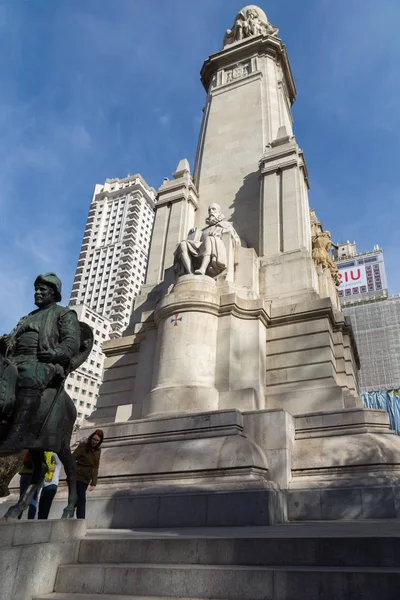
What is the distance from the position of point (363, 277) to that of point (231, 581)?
7919cm

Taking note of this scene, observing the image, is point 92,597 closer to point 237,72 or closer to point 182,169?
point 182,169

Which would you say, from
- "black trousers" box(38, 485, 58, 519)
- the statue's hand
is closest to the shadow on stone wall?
"black trousers" box(38, 485, 58, 519)

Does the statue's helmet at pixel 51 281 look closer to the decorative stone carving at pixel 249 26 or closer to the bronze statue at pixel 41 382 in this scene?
the bronze statue at pixel 41 382

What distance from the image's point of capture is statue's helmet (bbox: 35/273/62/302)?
21.9 ft

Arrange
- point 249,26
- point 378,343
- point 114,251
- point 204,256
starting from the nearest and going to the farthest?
point 204,256 → point 249,26 → point 378,343 → point 114,251

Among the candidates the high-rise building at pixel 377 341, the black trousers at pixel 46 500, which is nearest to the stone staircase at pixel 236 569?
the black trousers at pixel 46 500

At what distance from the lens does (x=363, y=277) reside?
78.1 metres

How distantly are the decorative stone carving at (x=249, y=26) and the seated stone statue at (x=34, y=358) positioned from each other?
24.6 meters

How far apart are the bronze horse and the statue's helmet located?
1.17 metres

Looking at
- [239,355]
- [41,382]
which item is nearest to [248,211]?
Result: [239,355]

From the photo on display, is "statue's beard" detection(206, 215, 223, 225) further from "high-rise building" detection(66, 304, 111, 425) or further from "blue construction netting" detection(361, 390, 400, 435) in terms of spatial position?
"high-rise building" detection(66, 304, 111, 425)

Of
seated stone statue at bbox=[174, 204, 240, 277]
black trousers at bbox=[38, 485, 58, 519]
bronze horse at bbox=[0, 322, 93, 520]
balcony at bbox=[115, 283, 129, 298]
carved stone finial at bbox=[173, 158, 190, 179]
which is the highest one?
balcony at bbox=[115, 283, 129, 298]

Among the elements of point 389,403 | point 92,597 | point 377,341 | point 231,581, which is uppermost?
point 377,341

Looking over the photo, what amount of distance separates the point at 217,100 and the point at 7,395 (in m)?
21.8
